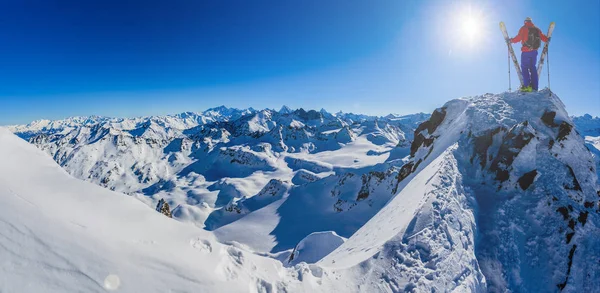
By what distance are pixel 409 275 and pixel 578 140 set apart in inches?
498

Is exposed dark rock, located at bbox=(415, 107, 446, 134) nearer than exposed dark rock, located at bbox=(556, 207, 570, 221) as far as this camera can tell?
No

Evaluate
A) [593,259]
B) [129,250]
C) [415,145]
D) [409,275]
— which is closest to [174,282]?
[129,250]

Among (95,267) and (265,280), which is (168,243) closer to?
(95,267)

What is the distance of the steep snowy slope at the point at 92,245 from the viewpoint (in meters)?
4.02

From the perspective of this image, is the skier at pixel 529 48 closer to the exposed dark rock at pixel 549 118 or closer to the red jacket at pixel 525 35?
the red jacket at pixel 525 35

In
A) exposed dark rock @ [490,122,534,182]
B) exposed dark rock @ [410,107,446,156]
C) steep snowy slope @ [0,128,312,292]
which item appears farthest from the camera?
exposed dark rock @ [410,107,446,156]

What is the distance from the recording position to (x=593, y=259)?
920 centimetres

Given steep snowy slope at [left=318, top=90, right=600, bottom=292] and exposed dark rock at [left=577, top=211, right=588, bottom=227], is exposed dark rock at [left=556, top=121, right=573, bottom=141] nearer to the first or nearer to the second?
steep snowy slope at [left=318, top=90, right=600, bottom=292]

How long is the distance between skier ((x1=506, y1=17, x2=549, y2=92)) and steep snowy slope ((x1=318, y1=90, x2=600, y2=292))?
8.06 feet

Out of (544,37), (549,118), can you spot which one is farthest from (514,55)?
(549,118)

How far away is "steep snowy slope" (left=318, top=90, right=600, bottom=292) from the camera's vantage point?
8391 mm

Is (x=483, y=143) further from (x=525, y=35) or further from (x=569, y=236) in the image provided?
(x=525, y=35)

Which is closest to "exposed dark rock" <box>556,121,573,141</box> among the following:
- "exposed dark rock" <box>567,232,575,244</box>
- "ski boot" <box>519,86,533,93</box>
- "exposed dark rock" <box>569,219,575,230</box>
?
"ski boot" <box>519,86,533,93</box>

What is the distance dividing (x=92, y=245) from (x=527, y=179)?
1509 cm
